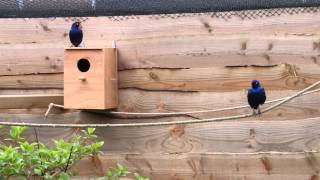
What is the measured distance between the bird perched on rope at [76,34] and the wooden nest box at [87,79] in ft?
0.23

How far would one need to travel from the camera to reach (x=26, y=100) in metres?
2.66

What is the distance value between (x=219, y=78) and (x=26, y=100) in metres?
0.85

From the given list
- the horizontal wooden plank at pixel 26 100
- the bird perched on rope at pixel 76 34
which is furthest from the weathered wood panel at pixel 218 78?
the bird perched on rope at pixel 76 34

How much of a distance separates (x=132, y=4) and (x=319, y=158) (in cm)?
101

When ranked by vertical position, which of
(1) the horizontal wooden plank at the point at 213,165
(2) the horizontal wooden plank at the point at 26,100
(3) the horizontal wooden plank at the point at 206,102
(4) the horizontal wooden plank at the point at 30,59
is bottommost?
(1) the horizontal wooden plank at the point at 213,165

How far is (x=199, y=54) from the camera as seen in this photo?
258 cm

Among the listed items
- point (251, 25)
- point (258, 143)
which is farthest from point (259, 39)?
point (258, 143)

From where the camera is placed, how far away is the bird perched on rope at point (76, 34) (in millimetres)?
2514

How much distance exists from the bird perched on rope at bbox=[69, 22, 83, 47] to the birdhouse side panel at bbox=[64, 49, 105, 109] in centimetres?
7

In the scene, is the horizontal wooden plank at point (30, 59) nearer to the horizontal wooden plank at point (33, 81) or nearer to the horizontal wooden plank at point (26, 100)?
the horizontal wooden plank at point (33, 81)

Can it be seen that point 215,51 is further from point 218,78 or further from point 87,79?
point 87,79

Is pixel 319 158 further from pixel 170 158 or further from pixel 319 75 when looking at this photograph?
pixel 170 158

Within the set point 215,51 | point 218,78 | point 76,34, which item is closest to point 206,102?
point 218,78

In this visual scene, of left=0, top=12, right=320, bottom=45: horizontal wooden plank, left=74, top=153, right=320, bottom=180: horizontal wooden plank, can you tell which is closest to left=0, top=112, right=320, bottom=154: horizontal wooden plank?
left=74, top=153, right=320, bottom=180: horizontal wooden plank
